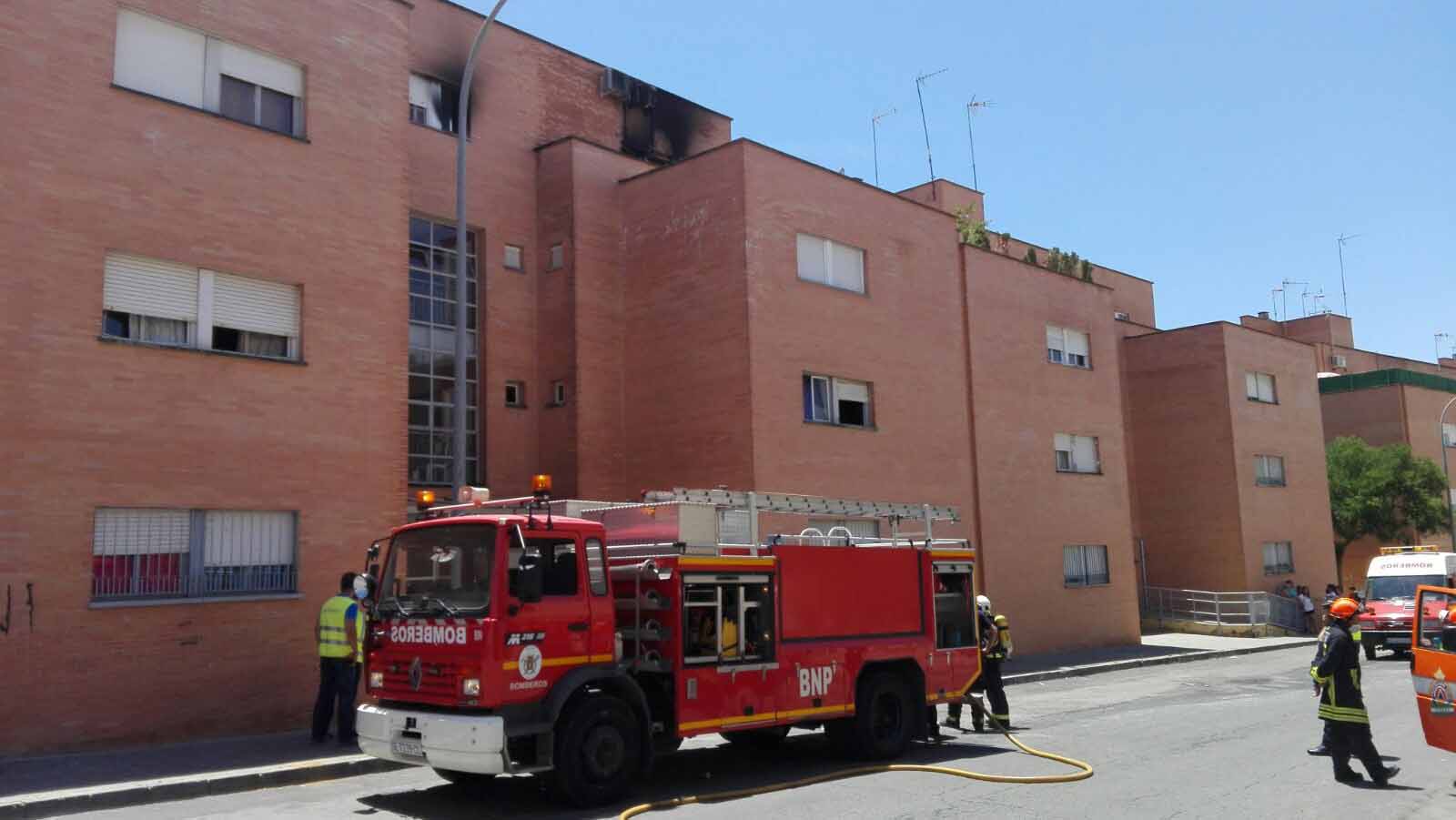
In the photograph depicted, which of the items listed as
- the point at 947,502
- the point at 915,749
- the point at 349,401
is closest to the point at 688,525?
the point at 915,749

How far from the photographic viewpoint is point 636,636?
10.2m

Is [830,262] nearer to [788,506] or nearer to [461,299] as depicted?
[461,299]

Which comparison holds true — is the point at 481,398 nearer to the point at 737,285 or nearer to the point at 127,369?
the point at 737,285

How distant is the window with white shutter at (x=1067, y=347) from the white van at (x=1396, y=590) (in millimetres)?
8187

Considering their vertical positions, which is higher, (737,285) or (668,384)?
(737,285)

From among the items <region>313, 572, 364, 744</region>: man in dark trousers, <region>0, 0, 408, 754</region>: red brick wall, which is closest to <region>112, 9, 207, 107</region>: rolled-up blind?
<region>0, 0, 408, 754</region>: red brick wall

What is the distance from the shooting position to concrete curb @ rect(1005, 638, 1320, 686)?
21062 mm

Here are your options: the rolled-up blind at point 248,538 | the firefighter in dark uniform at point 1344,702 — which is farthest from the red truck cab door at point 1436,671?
the rolled-up blind at point 248,538

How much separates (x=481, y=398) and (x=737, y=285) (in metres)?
5.04

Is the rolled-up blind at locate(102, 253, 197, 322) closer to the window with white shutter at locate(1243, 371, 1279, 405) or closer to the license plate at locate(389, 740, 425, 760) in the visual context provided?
the license plate at locate(389, 740, 425, 760)

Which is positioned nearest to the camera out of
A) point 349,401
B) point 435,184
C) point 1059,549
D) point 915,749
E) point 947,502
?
point 915,749

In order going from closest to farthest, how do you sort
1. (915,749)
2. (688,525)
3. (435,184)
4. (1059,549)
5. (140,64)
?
1. (688,525)
2. (915,749)
3. (140,64)
4. (435,184)
5. (1059,549)

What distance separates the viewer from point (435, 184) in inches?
797

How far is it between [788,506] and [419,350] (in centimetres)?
1033
